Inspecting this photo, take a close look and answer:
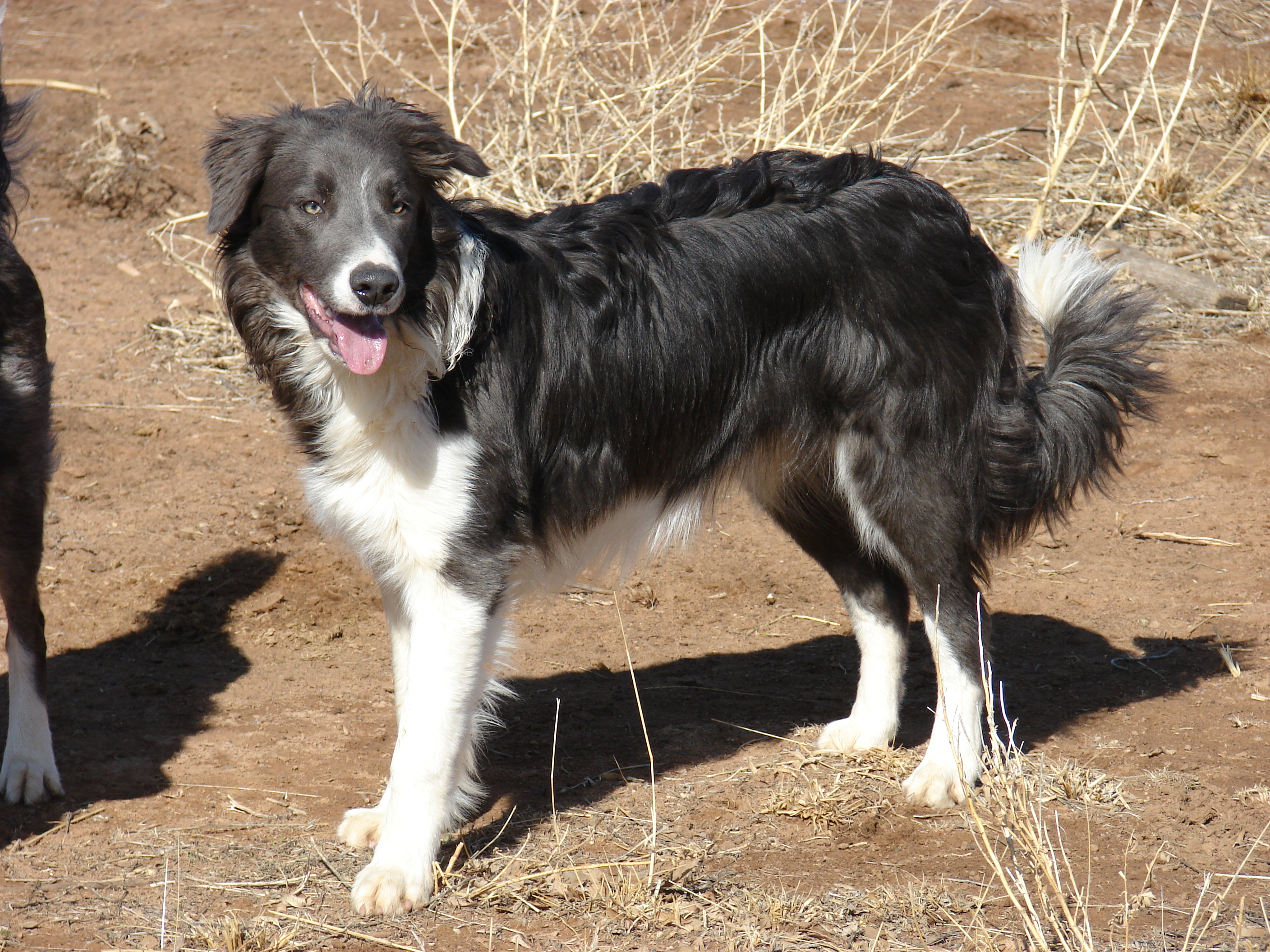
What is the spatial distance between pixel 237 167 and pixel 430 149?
0.53 m

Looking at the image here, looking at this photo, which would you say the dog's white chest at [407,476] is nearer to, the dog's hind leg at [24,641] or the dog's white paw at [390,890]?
the dog's white paw at [390,890]

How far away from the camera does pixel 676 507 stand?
4.14m

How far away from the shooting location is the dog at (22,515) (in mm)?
3984

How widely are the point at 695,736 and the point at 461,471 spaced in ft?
5.56

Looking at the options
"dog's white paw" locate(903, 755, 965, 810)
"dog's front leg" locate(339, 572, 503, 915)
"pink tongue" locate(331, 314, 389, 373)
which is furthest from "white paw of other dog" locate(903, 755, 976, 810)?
"pink tongue" locate(331, 314, 389, 373)

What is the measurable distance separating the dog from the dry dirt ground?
0.15 m

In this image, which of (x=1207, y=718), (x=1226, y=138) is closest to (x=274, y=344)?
(x=1207, y=718)

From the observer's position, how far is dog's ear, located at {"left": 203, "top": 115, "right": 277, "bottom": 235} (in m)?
3.29

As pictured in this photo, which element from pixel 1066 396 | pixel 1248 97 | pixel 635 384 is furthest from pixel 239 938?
pixel 1248 97

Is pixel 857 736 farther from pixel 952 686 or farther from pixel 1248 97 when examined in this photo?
pixel 1248 97

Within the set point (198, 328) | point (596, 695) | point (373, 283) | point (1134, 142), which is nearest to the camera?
point (373, 283)

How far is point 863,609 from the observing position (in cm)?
453

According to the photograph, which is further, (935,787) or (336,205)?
(935,787)

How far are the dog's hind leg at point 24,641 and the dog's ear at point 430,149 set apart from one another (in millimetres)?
1749
